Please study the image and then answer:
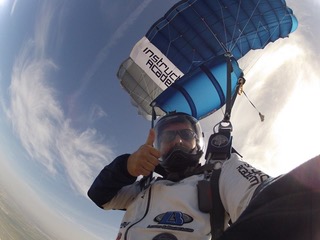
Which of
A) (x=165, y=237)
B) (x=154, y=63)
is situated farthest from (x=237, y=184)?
(x=154, y=63)

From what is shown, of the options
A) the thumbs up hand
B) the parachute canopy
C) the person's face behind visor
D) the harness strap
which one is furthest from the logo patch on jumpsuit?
the parachute canopy

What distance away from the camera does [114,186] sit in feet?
9.04

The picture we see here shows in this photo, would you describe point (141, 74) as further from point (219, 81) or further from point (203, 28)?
point (219, 81)

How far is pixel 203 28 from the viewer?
31.1 ft

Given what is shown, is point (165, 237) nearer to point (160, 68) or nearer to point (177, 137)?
point (177, 137)

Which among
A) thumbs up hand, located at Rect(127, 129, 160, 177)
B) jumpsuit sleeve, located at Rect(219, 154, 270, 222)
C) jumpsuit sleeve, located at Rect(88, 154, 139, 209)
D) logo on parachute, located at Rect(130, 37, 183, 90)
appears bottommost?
jumpsuit sleeve, located at Rect(88, 154, 139, 209)

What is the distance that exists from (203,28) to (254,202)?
9.22 meters

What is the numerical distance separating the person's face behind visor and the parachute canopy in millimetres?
4119

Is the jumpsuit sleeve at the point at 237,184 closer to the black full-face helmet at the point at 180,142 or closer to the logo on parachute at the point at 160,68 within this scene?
the black full-face helmet at the point at 180,142

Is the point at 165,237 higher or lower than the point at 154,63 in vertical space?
lower

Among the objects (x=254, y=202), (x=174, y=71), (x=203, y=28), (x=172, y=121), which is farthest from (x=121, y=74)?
(x=254, y=202)

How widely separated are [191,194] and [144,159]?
0.56 meters

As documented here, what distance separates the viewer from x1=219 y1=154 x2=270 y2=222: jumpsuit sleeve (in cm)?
165

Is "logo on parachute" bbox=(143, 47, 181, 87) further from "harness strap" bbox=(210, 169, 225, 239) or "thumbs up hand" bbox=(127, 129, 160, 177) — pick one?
"harness strap" bbox=(210, 169, 225, 239)
